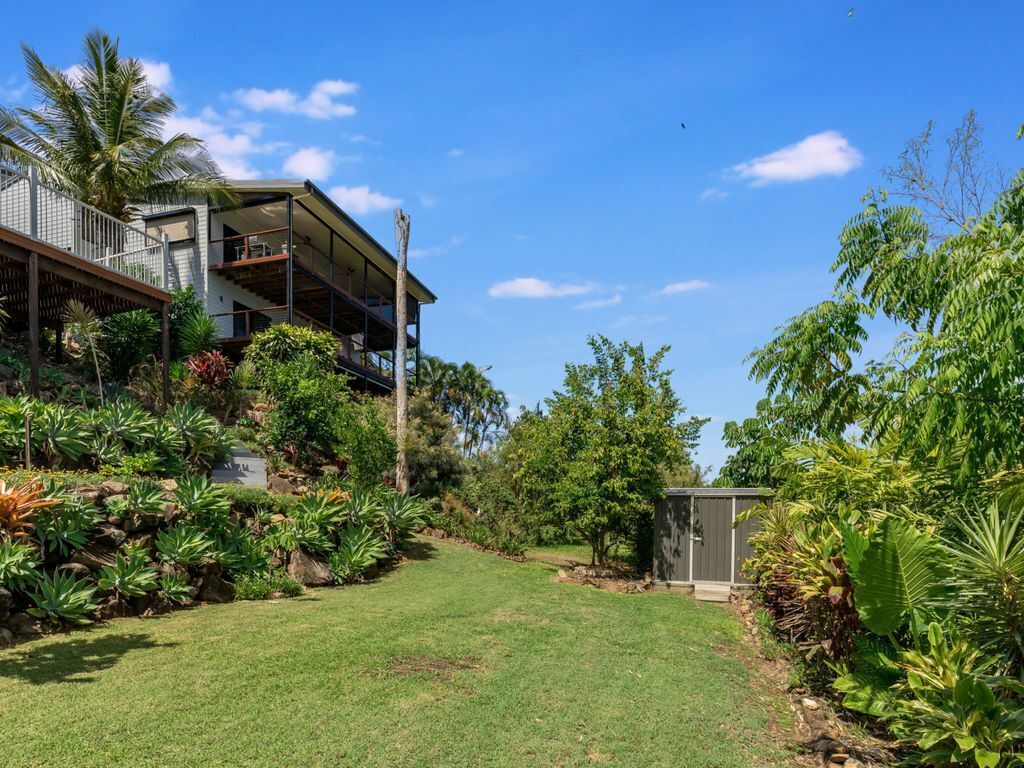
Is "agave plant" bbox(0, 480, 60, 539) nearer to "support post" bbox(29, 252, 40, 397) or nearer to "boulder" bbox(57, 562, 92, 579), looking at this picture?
"boulder" bbox(57, 562, 92, 579)

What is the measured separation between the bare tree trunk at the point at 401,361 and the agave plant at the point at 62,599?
9352 millimetres

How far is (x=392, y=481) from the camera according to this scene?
19.0 meters

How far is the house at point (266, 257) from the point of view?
2220 centimetres

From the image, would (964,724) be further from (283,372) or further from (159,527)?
(283,372)

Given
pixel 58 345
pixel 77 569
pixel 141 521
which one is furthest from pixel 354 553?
pixel 58 345

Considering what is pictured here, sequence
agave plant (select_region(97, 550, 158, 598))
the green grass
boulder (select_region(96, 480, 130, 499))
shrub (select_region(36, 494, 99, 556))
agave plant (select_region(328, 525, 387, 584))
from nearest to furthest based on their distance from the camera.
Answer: the green grass, shrub (select_region(36, 494, 99, 556)), agave plant (select_region(97, 550, 158, 598)), boulder (select_region(96, 480, 130, 499)), agave plant (select_region(328, 525, 387, 584))

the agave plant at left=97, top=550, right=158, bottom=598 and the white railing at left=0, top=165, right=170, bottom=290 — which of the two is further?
the white railing at left=0, top=165, right=170, bottom=290

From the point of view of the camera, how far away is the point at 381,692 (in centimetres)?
601

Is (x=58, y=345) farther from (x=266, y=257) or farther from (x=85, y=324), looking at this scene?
(x=266, y=257)

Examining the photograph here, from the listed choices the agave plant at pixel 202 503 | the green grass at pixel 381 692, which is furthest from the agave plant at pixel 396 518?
the green grass at pixel 381 692

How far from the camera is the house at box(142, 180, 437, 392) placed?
2220cm

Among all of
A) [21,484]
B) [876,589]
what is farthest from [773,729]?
[21,484]

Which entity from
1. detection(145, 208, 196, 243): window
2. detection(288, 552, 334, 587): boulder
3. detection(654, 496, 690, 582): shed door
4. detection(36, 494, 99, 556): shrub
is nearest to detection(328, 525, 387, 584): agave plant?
detection(288, 552, 334, 587): boulder

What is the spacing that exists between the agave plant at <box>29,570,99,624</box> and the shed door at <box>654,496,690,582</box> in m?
10.2
